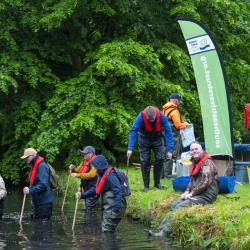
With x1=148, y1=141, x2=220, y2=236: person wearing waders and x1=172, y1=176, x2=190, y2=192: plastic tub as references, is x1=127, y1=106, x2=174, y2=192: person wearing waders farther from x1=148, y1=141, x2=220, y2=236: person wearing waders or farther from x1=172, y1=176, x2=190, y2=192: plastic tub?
x1=148, y1=141, x2=220, y2=236: person wearing waders

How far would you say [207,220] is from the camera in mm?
9914

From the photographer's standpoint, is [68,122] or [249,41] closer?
[68,122]

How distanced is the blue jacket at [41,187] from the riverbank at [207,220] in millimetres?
1999

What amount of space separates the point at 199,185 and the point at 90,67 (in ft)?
27.7

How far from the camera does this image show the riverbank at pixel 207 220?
9.22 meters

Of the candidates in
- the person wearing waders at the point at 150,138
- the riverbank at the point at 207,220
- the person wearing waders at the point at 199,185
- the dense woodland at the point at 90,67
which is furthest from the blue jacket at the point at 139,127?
the dense woodland at the point at 90,67

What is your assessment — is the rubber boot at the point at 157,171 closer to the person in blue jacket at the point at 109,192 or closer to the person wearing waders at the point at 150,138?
the person wearing waders at the point at 150,138

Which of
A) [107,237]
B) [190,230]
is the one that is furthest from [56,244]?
[190,230]

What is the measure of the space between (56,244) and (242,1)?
13670mm

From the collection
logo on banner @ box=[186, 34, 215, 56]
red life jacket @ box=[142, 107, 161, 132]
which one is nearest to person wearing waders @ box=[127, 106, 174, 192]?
red life jacket @ box=[142, 107, 161, 132]

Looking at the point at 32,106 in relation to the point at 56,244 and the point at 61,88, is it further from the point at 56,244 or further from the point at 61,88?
the point at 56,244

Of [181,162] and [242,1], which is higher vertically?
[242,1]

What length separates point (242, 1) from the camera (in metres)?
21.2

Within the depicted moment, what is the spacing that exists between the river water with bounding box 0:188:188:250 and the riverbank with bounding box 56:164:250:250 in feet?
0.96
